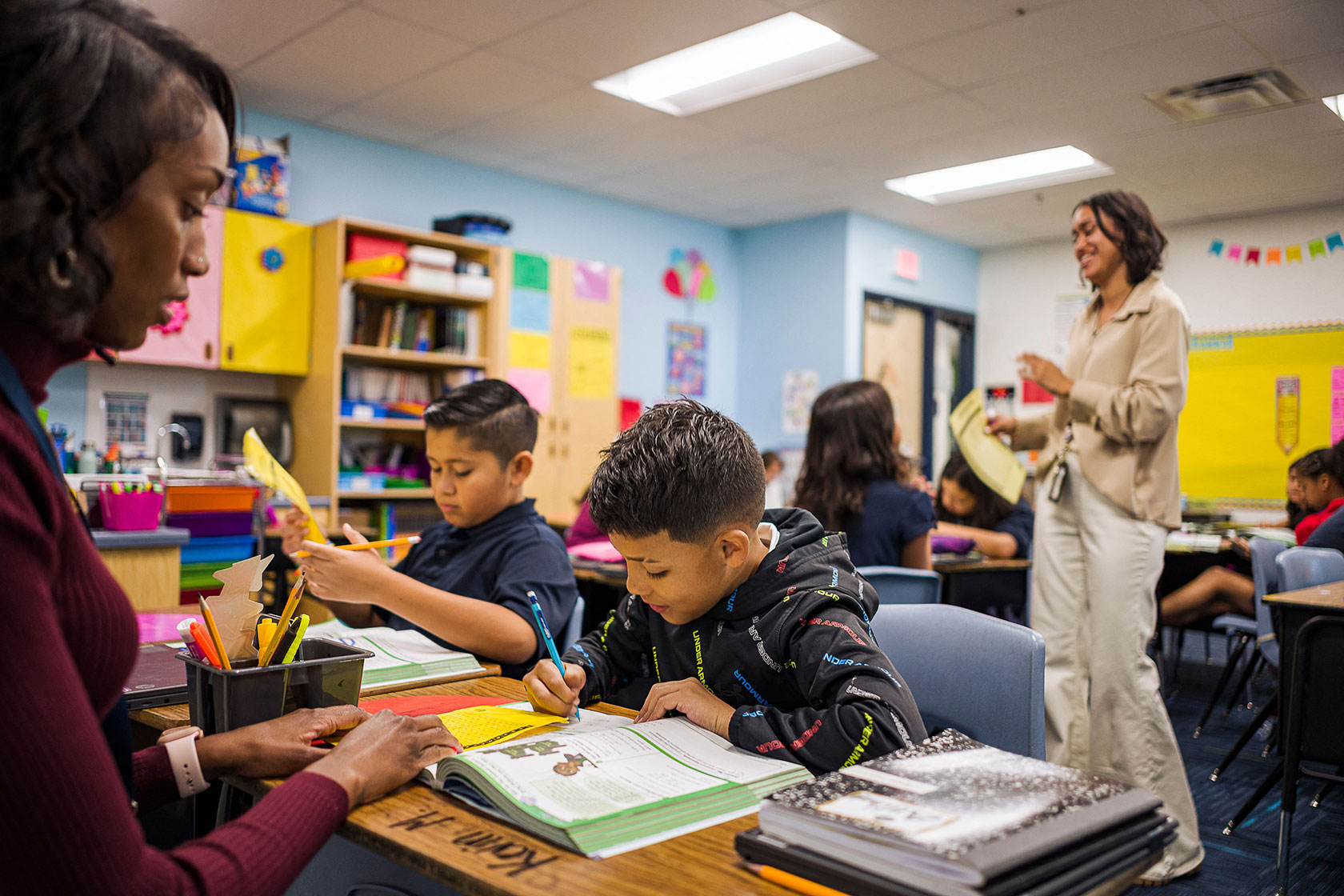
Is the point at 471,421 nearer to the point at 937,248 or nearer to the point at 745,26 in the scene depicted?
the point at 745,26

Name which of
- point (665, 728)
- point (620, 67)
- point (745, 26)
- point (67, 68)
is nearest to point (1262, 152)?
point (745, 26)

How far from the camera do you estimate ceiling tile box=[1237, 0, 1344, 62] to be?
137 inches

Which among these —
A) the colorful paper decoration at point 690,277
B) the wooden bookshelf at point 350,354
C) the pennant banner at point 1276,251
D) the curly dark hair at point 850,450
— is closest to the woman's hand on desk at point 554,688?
the curly dark hair at point 850,450

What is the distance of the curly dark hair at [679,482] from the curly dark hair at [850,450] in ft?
5.24

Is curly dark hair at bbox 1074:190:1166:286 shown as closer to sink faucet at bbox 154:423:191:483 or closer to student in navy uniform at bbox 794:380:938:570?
student in navy uniform at bbox 794:380:938:570

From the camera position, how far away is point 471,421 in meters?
1.95

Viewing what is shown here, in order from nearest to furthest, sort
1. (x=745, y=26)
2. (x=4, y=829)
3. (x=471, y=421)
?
(x=4, y=829), (x=471, y=421), (x=745, y=26)

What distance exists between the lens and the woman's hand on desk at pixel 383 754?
2.85 ft

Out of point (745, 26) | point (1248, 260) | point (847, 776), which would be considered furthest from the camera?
point (1248, 260)

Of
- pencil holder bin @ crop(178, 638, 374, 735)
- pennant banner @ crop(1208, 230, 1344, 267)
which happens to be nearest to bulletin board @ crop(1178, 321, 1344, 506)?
pennant banner @ crop(1208, 230, 1344, 267)

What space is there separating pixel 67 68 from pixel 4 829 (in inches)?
→ 19.6

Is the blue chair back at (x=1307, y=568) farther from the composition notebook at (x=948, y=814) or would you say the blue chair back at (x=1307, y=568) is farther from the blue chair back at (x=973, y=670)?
the composition notebook at (x=948, y=814)

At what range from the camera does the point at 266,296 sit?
454cm

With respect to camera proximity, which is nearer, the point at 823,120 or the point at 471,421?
the point at 471,421
